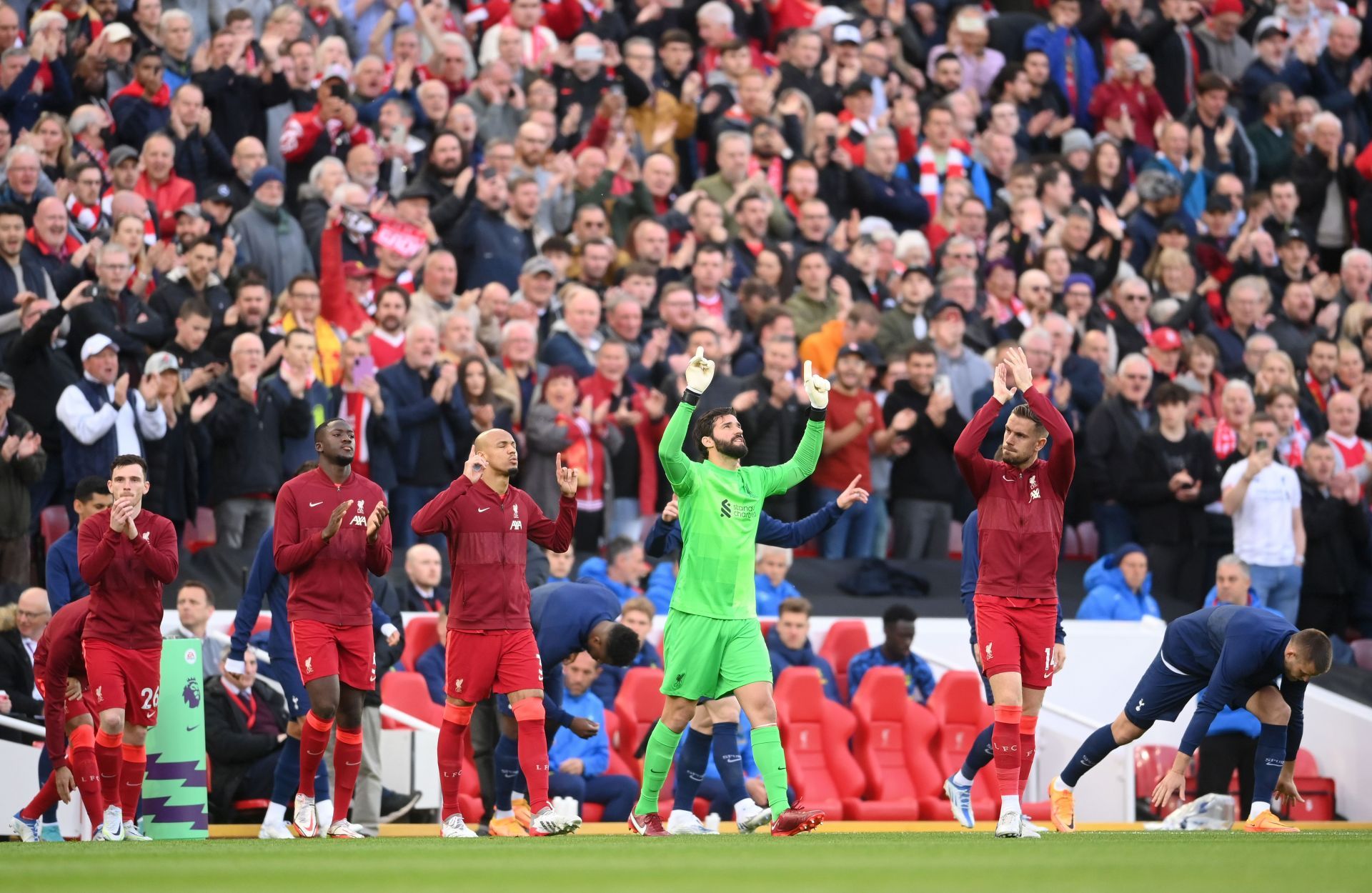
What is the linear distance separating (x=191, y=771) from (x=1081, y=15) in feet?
50.9

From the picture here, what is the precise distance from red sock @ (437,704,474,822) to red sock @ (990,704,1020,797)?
3.12 meters

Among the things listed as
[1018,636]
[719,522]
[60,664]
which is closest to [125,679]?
[60,664]

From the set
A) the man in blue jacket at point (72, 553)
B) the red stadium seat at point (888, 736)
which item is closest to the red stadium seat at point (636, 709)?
the red stadium seat at point (888, 736)

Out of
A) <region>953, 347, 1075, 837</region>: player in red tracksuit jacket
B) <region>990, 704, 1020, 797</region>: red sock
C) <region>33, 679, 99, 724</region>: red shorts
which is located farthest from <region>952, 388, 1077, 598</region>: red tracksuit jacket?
<region>33, 679, 99, 724</region>: red shorts

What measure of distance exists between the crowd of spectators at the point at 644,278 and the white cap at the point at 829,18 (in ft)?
0.13

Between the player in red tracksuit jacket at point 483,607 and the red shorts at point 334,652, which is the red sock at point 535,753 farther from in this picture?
the red shorts at point 334,652

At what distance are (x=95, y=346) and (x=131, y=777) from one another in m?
3.62

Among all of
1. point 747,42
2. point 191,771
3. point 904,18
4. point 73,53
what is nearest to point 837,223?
point 747,42

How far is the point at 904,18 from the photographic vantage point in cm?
2412

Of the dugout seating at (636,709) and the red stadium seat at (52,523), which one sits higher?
the red stadium seat at (52,523)

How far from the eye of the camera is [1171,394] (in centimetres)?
1855

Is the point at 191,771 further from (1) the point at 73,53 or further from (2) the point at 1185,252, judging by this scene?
(2) the point at 1185,252

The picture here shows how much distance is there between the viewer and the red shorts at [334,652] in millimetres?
12250

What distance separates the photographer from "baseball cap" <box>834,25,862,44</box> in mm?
22219
